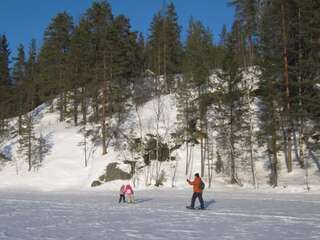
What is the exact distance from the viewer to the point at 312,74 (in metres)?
30.5

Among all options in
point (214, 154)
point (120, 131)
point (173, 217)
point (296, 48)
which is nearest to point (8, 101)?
point (120, 131)

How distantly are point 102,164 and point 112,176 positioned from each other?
81.0 inches

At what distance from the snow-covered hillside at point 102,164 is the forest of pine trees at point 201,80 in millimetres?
936

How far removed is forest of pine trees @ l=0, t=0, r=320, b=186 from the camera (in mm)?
31781

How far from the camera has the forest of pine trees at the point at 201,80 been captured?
31781mm

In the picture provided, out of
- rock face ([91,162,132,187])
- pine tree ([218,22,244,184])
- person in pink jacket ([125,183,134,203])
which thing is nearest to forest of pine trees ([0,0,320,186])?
pine tree ([218,22,244,184])

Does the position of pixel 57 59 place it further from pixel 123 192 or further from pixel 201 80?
pixel 123 192

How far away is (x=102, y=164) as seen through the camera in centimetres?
3781

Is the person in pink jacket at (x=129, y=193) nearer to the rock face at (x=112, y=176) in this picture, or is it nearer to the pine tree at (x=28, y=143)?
the rock face at (x=112, y=176)

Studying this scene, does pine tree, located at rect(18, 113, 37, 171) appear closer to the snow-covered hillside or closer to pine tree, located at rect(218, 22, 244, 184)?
the snow-covered hillside

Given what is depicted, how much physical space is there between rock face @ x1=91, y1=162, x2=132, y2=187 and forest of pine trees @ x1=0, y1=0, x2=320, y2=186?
4021mm

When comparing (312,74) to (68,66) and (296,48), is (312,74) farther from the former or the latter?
(68,66)

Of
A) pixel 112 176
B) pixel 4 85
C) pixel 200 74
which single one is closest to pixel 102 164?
pixel 112 176

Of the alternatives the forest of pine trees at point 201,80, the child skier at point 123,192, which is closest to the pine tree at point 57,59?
the forest of pine trees at point 201,80
